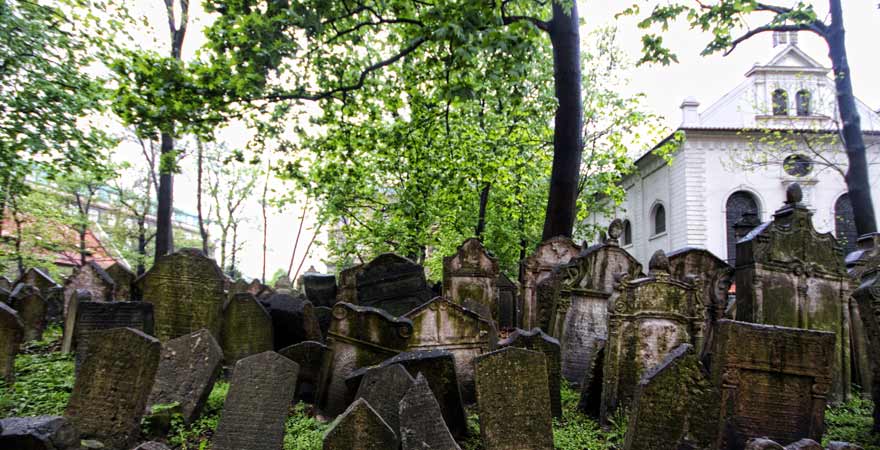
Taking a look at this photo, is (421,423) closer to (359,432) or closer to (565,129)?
(359,432)

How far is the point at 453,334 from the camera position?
5.61 meters

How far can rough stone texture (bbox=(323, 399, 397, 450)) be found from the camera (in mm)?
3152

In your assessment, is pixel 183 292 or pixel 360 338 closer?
pixel 360 338

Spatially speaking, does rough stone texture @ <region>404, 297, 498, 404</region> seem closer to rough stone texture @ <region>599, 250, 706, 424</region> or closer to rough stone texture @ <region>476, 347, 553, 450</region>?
rough stone texture @ <region>599, 250, 706, 424</region>

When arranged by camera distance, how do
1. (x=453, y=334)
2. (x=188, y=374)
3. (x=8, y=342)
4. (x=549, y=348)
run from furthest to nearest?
(x=453, y=334), (x=549, y=348), (x=8, y=342), (x=188, y=374)

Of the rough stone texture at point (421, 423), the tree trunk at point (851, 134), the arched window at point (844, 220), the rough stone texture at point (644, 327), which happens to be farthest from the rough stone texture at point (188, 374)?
the arched window at point (844, 220)

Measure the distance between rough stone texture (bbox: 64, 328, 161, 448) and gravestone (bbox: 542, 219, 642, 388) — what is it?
16.7ft

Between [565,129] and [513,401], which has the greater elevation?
[565,129]

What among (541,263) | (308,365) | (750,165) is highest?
(750,165)

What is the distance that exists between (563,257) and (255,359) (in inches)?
255

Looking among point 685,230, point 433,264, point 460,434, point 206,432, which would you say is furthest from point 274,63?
point 685,230

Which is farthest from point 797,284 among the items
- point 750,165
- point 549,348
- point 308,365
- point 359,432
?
point 750,165

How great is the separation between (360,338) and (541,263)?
4.97 metres

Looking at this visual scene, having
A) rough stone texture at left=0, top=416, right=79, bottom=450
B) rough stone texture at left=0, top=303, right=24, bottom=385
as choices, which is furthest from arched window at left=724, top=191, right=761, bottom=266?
rough stone texture at left=0, top=303, right=24, bottom=385
